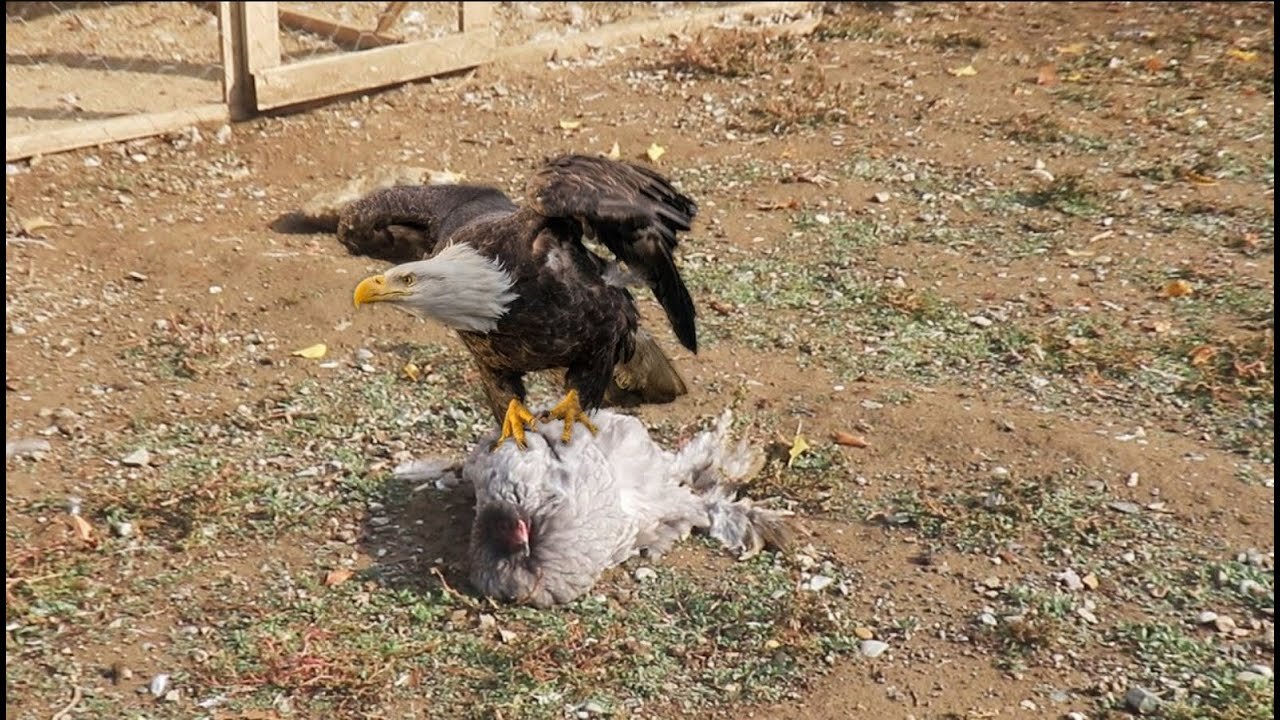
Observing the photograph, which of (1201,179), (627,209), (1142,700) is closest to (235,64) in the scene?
(627,209)

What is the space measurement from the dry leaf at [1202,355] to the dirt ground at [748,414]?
2 centimetres

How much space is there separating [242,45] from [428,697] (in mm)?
5626

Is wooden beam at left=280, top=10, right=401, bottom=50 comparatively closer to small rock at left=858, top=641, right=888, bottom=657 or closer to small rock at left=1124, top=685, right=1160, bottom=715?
small rock at left=858, top=641, right=888, bottom=657

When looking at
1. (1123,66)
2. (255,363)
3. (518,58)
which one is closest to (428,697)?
(255,363)

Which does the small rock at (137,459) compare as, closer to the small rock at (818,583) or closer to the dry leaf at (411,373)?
the dry leaf at (411,373)

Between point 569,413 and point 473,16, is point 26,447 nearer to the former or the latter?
point 569,413

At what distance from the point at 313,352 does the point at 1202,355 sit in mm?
3906

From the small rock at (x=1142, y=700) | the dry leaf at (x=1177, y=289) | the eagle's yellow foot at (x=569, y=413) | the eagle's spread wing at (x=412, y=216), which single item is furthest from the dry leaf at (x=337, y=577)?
the dry leaf at (x=1177, y=289)

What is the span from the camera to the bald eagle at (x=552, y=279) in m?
4.54

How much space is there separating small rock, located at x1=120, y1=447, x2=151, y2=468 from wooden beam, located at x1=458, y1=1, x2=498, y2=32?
503 centimetres

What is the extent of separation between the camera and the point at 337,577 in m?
5.00

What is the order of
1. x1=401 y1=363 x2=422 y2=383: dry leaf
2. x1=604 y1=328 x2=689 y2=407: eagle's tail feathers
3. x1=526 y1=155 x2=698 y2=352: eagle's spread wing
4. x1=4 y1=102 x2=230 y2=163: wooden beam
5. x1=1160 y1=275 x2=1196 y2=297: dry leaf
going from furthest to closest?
1. x1=4 y1=102 x2=230 y2=163: wooden beam
2. x1=1160 y1=275 x2=1196 y2=297: dry leaf
3. x1=401 y1=363 x2=422 y2=383: dry leaf
4. x1=604 y1=328 x2=689 y2=407: eagle's tail feathers
5. x1=526 y1=155 x2=698 y2=352: eagle's spread wing

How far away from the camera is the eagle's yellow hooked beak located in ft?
14.8

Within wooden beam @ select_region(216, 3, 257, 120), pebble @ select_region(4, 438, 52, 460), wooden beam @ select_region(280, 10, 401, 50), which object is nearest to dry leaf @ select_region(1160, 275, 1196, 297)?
pebble @ select_region(4, 438, 52, 460)
